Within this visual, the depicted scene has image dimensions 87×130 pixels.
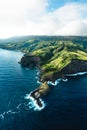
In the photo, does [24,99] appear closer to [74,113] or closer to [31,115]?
[31,115]

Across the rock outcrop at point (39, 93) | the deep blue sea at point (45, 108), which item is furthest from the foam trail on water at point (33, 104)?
the rock outcrop at point (39, 93)

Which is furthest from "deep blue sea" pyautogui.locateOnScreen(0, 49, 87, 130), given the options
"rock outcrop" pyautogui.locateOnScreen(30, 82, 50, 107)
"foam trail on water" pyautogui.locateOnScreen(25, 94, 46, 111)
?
"rock outcrop" pyautogui.locateOnScreen(30, 82, 50, 107)

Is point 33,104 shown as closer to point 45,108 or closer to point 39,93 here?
point 45,108

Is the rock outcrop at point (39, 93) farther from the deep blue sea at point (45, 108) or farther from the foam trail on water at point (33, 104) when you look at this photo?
the deep blue sea at point (45, 108)

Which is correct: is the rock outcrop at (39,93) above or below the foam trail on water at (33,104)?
above

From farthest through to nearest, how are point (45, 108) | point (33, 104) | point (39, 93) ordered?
point (39, 93), point (33, 104), point (45, 108)

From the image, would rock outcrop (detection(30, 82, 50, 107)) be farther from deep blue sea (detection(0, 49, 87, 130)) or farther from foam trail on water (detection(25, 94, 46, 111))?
deep blue sea (detection(0, 49, 87, 130))

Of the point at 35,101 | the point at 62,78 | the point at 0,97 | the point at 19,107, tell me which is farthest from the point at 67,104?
the point at 62,78

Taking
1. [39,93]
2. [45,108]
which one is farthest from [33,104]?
[39,93]
